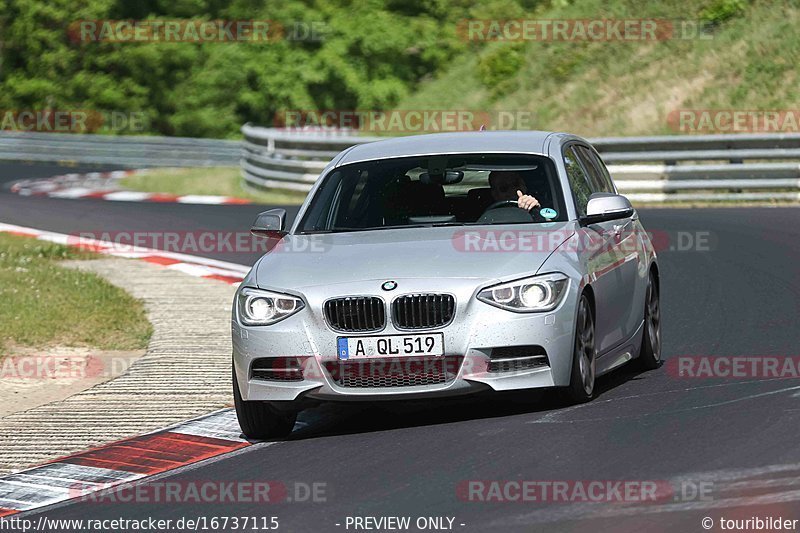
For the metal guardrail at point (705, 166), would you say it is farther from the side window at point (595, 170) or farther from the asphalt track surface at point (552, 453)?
the side window at point (595, 170)

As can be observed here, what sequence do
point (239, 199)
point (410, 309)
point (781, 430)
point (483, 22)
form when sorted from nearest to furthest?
point (781, 430)
point (410, 309)
point (239, 199)
point (483, 22)

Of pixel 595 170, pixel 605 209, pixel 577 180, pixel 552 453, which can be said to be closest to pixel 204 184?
pixel 595 170

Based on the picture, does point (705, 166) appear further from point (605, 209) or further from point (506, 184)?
point (605, 209)

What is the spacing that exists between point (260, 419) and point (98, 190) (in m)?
24.9

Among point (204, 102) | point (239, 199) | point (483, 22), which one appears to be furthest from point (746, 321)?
point (204, 102)

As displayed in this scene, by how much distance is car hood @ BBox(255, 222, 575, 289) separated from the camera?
8.17 meters

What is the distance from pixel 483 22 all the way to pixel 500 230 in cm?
4450

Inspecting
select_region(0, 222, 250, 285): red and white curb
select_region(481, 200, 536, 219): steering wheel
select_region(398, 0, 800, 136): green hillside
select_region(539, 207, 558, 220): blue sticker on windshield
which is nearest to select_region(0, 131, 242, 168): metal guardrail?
select_region(398, 0, 800, 136): green hillside

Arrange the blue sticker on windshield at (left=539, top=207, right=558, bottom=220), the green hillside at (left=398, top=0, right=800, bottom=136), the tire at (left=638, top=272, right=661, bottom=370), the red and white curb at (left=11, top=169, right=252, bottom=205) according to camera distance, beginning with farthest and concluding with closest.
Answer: the green hillside at (left=398, top=0, right=800, bottom=136), the red and white curb at (left=11, top=169, right=252, bottom=205), the tire at (left=638, top=272, right=661, bottom=370), the blue sticker on windshield at (left=539, top=207, right=558, bottom=220)

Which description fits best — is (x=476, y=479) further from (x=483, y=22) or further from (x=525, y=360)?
(x=483, y=22)

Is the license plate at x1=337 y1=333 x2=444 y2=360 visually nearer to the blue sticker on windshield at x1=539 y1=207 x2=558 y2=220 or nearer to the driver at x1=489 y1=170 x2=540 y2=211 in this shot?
the blue sticker on windshield at x1=539 y1=207 x2=558 y2=220

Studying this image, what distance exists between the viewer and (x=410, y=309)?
26.4 feet

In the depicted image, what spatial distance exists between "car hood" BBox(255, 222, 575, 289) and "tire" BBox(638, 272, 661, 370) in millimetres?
1275

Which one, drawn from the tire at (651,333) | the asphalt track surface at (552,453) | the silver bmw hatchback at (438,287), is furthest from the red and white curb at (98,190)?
the asphalt track surface at (552,453)
